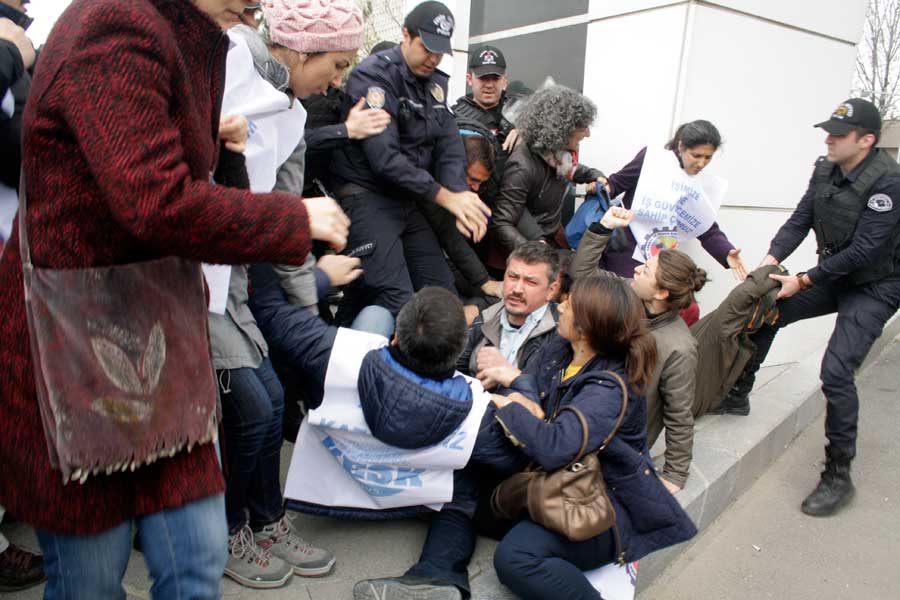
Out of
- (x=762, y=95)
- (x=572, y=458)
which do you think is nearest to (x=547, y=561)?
(x=572, y=458)

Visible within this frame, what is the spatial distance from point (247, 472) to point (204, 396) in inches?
36.6

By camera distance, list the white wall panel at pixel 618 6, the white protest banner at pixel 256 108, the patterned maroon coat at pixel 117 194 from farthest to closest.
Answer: the white wall panel at pixel 618 6 < the white protest banner at pixel 256 108 < the patterned maroon coat at pixel 117 194

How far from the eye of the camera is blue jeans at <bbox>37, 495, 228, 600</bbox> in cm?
128

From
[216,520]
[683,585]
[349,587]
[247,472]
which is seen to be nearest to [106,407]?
[216,520]

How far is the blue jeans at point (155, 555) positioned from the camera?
1.28 m

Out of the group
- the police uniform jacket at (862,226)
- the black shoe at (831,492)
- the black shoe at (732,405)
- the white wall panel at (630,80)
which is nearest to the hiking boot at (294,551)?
the black shoe at (831,492)

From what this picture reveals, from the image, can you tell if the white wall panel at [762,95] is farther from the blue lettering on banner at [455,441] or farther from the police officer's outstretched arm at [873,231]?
the blue lettering on banner at [455,441]

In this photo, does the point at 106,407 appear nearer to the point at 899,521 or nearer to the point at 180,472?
the point at 180,472

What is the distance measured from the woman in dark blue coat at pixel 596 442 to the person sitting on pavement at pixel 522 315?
465mm

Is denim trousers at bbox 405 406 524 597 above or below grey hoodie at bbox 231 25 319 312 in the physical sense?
below

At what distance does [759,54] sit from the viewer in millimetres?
4492

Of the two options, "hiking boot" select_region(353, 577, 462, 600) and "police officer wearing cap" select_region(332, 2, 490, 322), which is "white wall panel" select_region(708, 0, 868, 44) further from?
"hiking boot" select_region(353, 577, 462, 600)

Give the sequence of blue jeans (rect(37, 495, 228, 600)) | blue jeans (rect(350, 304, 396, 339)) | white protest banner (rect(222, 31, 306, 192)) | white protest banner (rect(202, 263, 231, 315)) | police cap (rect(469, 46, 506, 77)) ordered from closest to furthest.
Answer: blue jeans (rect(37, 495, 228, 600)), white protest banner (rect(202, 263, 231, 315)), white protest banner (rect(222, 31, 306, 192)), blue jeans (rect(350, 304, 396, 339)), police cap (rect(469, 46, 506, 77))

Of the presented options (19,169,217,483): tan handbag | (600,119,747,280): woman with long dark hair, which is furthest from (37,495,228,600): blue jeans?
(600,119,747,280): woman with long dark hair
